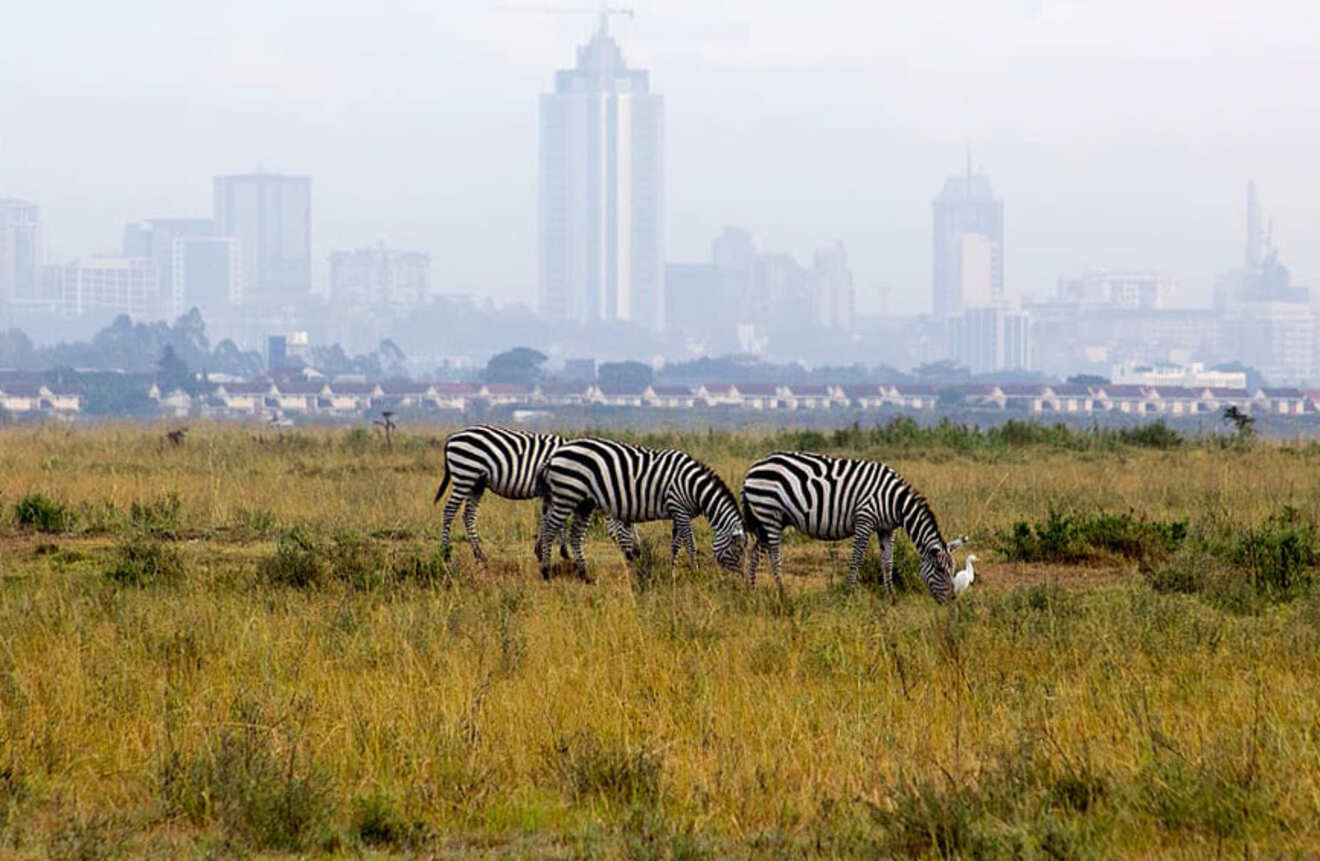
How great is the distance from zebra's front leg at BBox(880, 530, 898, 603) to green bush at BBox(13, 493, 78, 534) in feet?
26.2

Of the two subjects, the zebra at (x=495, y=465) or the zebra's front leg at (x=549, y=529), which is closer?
the zebra's front leg at (x=549, y=529)

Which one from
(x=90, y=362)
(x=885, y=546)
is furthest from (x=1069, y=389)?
(x=885, y=546)

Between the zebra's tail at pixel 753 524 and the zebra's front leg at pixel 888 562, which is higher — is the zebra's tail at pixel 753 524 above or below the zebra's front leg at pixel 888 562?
above

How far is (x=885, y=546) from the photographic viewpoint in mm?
14656

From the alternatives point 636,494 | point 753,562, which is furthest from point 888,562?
point 636,494

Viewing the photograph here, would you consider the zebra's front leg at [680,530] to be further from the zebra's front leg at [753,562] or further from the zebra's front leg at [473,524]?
the zebra's front leg at [473,524]

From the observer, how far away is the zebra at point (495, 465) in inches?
676

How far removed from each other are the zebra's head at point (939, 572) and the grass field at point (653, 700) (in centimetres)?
23

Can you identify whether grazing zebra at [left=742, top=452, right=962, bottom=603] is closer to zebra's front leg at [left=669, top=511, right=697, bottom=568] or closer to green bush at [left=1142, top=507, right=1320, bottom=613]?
zebra's front leg at [left=669, top=511, right=697, bottom=568]

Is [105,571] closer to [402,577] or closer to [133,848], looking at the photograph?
[402,577]

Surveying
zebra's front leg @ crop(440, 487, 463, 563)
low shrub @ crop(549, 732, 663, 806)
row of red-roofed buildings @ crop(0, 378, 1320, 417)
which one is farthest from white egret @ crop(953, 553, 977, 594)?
row of red-roofed buildings @ crop(0, 378, 1320, 417)

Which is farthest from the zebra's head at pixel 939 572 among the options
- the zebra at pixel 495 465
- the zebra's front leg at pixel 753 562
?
the zebra at pixel 495 465

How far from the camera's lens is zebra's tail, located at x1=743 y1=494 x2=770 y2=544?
586 inches

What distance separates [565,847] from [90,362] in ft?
619
